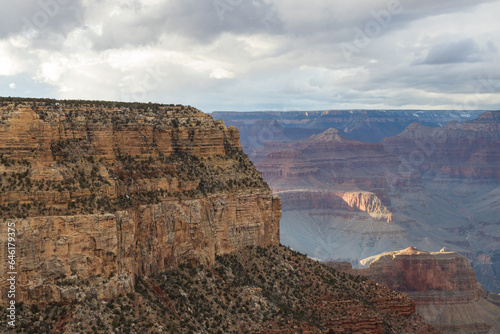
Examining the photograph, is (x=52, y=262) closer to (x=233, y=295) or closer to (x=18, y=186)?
(x=18, y=186)

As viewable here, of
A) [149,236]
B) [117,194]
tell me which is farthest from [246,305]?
[117,194]

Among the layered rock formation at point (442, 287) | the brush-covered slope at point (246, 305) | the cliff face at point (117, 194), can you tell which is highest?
the cliff face at point (117, 194)

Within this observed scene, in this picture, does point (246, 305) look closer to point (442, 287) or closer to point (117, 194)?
point (117, 194)

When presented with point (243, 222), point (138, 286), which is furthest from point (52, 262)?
point (243, 222)

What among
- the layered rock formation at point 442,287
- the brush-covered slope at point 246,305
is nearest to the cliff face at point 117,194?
the brush-covered slope at point 246,305

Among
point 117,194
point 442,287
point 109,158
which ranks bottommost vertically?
point 442,287

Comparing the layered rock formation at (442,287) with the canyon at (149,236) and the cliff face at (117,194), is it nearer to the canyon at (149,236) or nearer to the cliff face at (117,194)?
the canyon at (149,236)
